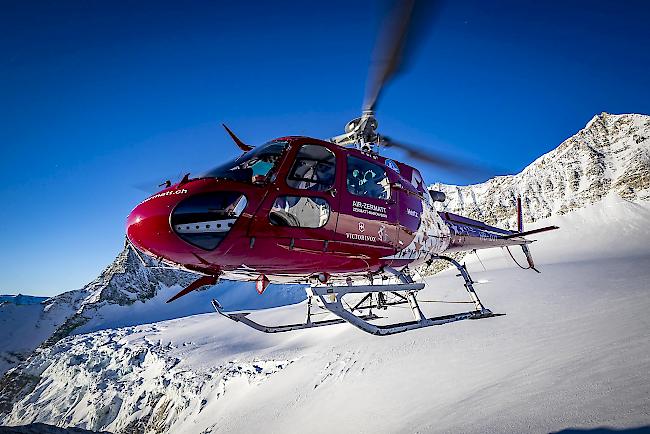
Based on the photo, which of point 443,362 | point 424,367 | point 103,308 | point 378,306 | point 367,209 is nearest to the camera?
point 367,209

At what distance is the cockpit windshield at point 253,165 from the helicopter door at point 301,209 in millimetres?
210

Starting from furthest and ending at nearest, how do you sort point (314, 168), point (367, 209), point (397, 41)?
point (367, 209) < point (314, 168) < point (397, 41)

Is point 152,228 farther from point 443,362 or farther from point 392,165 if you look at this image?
point 443,362

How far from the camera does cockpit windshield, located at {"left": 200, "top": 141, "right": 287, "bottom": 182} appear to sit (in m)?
4.38

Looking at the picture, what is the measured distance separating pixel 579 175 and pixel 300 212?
115 metres

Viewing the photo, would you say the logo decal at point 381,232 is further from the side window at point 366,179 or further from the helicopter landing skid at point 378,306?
the helicopter landing skid at point 378,306

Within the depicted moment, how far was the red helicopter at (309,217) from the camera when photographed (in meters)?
3.97

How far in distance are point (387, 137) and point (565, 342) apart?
22.3ft

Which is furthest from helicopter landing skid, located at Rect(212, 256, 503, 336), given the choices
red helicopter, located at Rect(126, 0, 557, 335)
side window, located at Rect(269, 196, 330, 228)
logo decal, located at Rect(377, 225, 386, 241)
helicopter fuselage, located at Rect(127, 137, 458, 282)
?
side window, located at Rect(269, 196, 330, 228)

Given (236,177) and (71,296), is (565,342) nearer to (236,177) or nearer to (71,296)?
(236,177)

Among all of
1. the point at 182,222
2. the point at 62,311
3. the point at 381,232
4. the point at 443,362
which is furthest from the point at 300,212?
the point at 62,311

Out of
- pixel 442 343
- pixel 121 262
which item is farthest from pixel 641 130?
pixel 121 262

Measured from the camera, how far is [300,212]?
17.1 ft

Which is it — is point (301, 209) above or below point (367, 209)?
above
